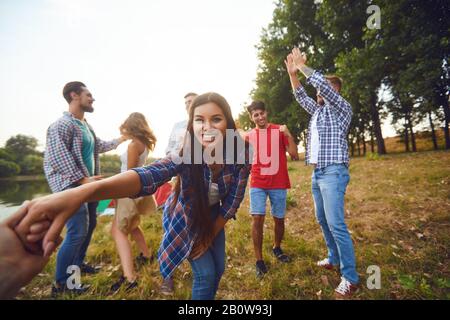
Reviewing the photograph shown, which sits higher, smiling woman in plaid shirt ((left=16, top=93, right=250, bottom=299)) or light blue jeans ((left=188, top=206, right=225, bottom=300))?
smiling woman in plaid shirt ((left=16, top=93, right=250, bottom=299))

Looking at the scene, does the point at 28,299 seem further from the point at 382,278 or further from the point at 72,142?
the point at 382,278

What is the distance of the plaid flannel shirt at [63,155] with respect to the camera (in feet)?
9.35

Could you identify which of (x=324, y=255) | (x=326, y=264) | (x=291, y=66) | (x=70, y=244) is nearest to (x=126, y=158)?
(x=70, y=244)

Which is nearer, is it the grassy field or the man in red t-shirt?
the grassy field

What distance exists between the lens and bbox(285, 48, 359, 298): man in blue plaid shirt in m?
2.67

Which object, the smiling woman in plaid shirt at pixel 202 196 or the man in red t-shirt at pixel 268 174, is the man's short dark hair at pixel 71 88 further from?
the man in red t-shirt at pixel 268 174

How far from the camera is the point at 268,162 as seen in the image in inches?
145

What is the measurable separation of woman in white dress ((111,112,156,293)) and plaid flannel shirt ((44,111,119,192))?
0.59m

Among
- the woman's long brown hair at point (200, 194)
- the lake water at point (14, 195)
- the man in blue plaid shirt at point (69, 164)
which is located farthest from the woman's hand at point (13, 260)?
the lake water at point (14, 195)

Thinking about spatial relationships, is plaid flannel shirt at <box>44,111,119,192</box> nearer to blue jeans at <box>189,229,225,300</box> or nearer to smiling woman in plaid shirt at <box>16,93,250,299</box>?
smiling woman in plaid shirt at <box>16,93,250,299</box>

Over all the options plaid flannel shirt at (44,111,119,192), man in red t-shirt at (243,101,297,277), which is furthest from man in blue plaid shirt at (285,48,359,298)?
plaid flannel shirt at (44,111,119,192)

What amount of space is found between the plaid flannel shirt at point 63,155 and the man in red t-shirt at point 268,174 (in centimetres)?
258

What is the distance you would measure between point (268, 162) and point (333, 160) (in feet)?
3.75
